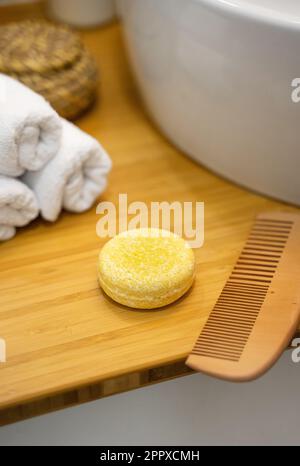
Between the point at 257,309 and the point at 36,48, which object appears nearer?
the point at 257,309

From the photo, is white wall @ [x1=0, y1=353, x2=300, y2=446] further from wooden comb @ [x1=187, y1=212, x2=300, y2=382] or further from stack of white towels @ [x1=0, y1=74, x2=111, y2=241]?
stack of white towels @ [x1=0, y1=74, x2=111, y2=241]

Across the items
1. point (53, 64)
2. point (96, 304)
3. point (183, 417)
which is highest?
point (53, 64)

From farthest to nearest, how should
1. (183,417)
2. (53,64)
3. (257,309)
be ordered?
1. (53,64)
2. (183,417)
3. (257,309)

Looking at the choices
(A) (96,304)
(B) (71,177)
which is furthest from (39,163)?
(A) (96,304)

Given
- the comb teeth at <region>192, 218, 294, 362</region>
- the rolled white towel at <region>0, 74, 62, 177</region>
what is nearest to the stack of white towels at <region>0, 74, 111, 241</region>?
the rolled white towel at <region>0, 74, 62, 177</region>

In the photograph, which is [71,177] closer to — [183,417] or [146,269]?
[146,269]

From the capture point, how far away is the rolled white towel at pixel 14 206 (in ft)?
2.76

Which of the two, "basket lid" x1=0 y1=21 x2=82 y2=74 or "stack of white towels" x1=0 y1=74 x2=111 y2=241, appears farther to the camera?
"basket lid" x1=0 y1=21 x2=82 y2=74

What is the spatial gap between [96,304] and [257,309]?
0.19 metres

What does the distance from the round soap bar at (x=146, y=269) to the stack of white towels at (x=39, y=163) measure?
0.12 metres

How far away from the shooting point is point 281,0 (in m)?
0.87

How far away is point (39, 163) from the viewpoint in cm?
86

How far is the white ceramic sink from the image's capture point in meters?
0.79

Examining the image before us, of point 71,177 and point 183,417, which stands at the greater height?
point 71,177
